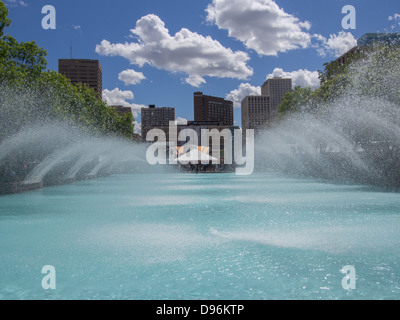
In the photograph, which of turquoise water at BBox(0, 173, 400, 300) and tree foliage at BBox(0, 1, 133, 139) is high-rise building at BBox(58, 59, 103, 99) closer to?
tree foliage at BBox(0, 1, 133, 139)

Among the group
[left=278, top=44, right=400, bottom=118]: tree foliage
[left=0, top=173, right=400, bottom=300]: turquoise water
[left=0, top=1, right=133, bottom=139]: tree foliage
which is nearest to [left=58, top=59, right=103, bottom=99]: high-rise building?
[left=0, top=1, right=133, bottom=139]: tree foliage

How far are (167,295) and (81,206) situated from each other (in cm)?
987

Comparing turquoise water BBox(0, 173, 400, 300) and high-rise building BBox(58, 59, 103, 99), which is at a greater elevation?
high-rise building BBox(58, 59, 103, 99)

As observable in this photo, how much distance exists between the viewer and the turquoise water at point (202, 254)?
16.5ft

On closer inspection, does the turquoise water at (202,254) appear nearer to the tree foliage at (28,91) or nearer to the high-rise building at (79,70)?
the tree foliage at (28,91)

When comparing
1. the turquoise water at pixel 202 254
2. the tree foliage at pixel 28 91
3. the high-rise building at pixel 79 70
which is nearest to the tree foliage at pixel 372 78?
the turquoise water at pixel 202 254

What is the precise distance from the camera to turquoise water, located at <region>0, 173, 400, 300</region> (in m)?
5.04

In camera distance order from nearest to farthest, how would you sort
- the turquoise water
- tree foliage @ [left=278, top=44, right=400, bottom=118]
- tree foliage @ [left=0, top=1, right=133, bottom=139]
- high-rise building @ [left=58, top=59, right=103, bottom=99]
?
1. the turquoise water
2. tree foliage @ [left=0, top=1, right=133, bottom=139]
3. tree foliage @ [left=278, top=44, right=400, bottom=118]
4. high-rise building @ [left=58, top=59, right=103, bottom=99]

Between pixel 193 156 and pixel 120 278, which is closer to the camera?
pixel 120 278

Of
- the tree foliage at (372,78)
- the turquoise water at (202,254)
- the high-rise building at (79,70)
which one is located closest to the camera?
the turquoise water at (202,254)

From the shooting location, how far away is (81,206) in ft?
46.0
